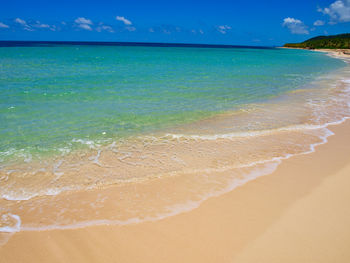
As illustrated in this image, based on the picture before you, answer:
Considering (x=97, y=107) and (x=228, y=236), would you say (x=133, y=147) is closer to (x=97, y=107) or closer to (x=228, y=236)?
(x=228, y=236)

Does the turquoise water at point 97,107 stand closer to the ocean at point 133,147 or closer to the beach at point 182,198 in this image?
the ocean at point 133,147

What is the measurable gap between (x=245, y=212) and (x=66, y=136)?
6.15 meters

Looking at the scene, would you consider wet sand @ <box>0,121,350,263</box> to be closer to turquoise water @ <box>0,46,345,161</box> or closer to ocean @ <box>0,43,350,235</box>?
ocean @ <box>0,43,350,235</box>

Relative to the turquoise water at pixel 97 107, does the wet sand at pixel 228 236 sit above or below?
below


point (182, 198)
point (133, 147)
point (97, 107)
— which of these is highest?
point (97, 107)

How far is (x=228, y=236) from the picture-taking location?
11.8 ft

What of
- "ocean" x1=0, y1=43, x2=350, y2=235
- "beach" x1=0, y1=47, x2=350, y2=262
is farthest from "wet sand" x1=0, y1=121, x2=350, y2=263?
"ocean" x1=0, y1=43, x2=350, y2=235

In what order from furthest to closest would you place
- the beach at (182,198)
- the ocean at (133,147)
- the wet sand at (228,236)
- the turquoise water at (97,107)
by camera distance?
the turquoise water at (97,107)
the ocean at (133,147)
the beach at (182,198)
the wet sand at (228,236)

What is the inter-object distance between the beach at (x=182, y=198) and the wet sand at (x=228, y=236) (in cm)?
2

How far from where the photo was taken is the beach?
3389 mm

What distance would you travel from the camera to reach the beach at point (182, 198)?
11.1ft

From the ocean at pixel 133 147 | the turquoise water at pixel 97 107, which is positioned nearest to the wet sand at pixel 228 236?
the ocean at pixel 133 147

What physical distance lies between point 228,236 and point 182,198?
1.26 m

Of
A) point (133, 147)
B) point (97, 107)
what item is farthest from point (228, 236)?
point (97, 107)
